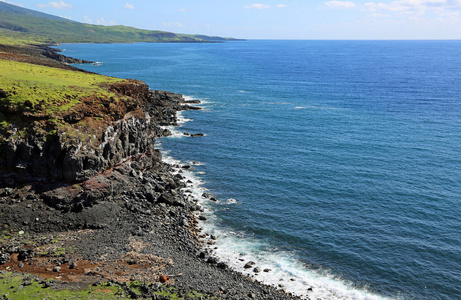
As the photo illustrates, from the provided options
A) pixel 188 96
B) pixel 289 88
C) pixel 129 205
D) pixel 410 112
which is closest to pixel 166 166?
pixel 129 205

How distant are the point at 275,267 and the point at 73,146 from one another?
1356 inches

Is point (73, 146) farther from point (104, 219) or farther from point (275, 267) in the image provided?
point (275, 267)

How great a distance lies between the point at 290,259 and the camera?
1972 inches

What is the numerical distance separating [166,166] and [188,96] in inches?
3063

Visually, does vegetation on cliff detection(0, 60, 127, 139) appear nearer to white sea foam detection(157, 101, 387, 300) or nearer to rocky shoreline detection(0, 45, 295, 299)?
rocky shoreline detection(0, 45, 295, 299)

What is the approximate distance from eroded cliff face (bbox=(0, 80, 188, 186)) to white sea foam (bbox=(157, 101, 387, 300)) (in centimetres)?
1987

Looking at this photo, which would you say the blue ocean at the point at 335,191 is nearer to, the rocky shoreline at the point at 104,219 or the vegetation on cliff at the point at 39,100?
the rocky shoreline at the point at 104,219

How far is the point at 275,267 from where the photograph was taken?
48.1m

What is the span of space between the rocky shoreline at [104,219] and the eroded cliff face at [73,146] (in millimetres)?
151

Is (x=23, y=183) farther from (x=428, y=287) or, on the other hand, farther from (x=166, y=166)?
(x=428, y=287)

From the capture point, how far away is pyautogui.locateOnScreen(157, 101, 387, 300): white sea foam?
43906 millimetres

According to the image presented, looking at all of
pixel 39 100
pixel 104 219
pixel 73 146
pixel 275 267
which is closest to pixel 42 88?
pixel 39 100

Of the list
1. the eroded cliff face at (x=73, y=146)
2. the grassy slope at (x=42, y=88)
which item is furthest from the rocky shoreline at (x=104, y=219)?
the grassy slope at (x=42, y=88)

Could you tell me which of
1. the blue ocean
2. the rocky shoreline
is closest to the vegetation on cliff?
the rocky shoreline
